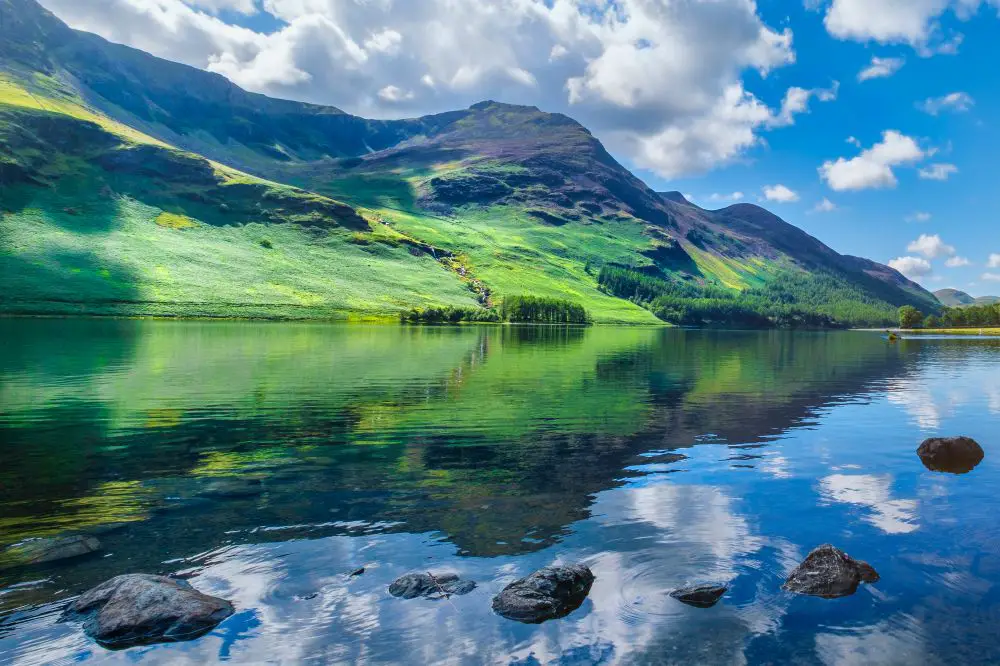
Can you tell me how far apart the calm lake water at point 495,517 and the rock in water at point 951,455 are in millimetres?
833

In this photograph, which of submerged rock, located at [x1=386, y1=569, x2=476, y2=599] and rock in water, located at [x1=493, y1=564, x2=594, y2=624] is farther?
submerged rock, located at [x1=386, y1=569, x2=476, y2=599]

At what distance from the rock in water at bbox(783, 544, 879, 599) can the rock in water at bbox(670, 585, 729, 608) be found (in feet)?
7.94

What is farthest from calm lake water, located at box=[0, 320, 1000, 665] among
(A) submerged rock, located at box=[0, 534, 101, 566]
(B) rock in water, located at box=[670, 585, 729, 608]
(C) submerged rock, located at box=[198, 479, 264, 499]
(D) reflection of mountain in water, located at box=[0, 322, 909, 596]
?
(B) rock in water, located at box=[670, 585, 729, 608]

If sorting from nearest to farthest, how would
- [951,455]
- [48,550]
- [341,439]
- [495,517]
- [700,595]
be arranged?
[700,595], [48,550], [495,517], [951,455], [341,439]

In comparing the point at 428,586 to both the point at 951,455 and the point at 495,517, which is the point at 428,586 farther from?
the point at 951,455

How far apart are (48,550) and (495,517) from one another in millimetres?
14931

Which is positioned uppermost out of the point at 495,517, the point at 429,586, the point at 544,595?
the point at 544,595

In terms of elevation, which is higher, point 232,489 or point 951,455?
point 951,455

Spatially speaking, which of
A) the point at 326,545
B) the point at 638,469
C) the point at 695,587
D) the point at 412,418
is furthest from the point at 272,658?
the point at 412,418

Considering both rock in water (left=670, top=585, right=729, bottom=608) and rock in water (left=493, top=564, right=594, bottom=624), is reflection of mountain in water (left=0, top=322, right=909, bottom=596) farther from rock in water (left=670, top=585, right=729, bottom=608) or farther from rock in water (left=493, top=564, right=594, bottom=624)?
rock in water (left=670, top=585, right=729, bottom=608)

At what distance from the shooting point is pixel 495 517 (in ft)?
77.7

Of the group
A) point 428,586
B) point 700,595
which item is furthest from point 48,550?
→ point 700,595

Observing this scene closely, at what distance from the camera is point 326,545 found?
20.4m

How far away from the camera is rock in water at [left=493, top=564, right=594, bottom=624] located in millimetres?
16078
